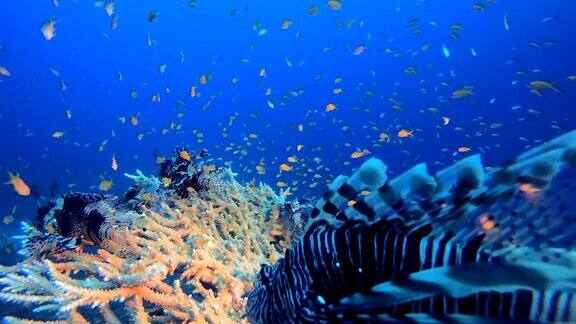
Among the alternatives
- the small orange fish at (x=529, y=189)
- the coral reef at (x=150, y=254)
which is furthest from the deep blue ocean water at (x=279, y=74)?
the small orange fish at (x=529, y=189)

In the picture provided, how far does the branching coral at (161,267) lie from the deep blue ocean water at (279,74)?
107 feet

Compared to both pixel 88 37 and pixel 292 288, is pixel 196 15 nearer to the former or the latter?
pixel 88 37

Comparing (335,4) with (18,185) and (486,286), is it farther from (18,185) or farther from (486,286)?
(486,286)

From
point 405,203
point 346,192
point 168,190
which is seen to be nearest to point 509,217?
point 405,203

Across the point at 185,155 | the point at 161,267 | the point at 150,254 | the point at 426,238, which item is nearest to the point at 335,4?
the point at 185,155

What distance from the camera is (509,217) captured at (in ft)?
4.60

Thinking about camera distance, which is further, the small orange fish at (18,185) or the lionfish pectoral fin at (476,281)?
the small orange fish at (18,185)

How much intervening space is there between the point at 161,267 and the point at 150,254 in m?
0.35

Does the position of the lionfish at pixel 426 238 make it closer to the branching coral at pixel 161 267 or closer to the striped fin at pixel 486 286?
the striped fin at pixel 486 286

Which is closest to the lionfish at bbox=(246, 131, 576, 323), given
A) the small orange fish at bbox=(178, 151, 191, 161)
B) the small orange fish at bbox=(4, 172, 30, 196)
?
the small orange fish at bbox=(178, 151, 191, 161)

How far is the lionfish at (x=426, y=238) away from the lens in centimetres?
114

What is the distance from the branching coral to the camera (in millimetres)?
2408

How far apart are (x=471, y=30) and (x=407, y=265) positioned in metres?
67.1

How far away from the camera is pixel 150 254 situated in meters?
2.90
